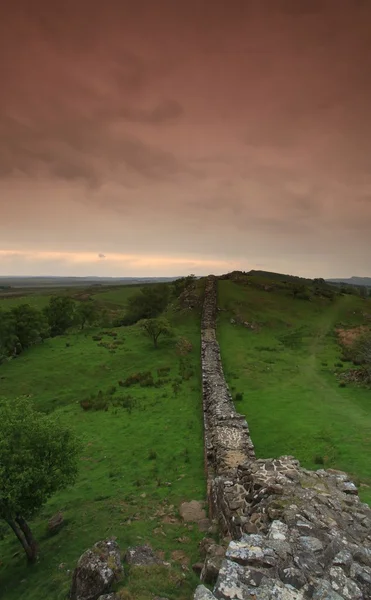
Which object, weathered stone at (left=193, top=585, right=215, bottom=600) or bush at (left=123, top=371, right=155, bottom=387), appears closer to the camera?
weathered stone at (left=193, top=585, right=215, bottom=600)

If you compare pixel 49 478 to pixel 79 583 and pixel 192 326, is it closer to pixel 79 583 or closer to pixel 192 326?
pixel 79 583

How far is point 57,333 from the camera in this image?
70.1 meters

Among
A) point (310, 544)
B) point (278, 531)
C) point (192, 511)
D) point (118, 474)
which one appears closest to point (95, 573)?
point (278, 531)

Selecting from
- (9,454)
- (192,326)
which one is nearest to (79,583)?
(9,454)

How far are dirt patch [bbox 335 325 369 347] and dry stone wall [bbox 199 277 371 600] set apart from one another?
4007 cm

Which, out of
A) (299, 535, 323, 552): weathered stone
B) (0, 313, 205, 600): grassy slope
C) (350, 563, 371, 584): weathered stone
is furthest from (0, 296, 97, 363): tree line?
(350, 563, 371, 584): weathered stone

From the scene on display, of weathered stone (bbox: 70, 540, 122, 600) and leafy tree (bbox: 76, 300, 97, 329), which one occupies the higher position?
leafy tree (bbox: 76, 300, 97, 329)

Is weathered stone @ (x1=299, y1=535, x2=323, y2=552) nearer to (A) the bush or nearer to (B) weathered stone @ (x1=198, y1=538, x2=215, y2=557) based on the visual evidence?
(B) weathered stone @ (x1=198, y1=538, x2=215, y2=557)

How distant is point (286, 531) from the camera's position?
35.5ft

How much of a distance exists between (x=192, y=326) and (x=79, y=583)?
2070 inches

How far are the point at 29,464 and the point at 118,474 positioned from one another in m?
8.49

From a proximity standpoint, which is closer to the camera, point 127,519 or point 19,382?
point 127,519

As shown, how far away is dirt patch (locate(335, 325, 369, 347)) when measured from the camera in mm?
53953

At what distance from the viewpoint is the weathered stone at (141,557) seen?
12.3m
